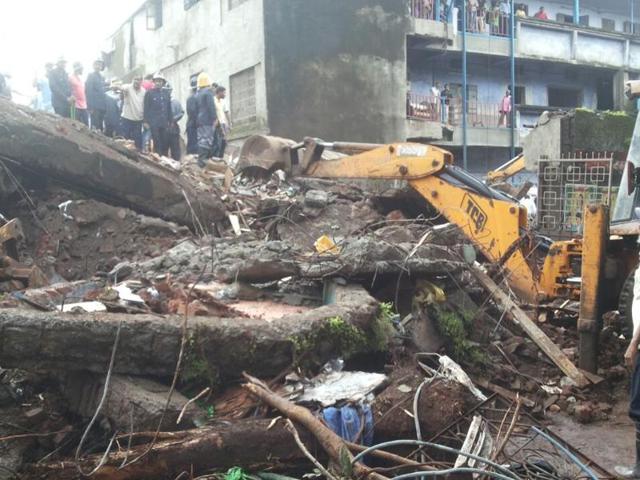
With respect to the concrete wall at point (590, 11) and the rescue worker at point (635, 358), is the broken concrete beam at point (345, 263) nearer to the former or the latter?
→ the rescue worker at point (635, 358)

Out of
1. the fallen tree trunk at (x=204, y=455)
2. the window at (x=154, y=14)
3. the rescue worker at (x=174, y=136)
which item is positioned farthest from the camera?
the window at (x=154, y=14)

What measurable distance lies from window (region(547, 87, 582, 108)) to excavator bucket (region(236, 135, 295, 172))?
19.6 meters

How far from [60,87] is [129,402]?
10196 millimetres

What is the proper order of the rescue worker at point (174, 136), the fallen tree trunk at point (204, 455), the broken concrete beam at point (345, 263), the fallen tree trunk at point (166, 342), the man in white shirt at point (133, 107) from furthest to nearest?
the rescue worker at point (174, 136) < the man in white shirt at point (133, 107) < the broken concrete beam at point (345, 263) < the fallen tree trunk at point (166, 342) < the fallen tree trunk at point (204, 455)

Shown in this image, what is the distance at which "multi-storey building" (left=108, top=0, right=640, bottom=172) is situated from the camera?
17719 mm

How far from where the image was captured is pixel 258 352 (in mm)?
4680

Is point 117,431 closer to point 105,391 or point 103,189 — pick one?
point 105,391

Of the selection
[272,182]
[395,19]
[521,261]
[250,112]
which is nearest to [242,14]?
[250,112]

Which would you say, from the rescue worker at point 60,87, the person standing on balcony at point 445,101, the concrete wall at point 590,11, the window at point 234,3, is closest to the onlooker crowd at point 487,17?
the person standing on balcony at point 445,101

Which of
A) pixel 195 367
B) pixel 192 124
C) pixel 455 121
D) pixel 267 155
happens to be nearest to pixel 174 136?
pixel 192 124

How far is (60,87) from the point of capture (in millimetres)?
12695

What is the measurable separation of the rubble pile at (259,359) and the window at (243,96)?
9.41 metres

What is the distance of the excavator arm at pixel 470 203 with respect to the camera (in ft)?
23.9

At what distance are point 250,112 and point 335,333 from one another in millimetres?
13927
